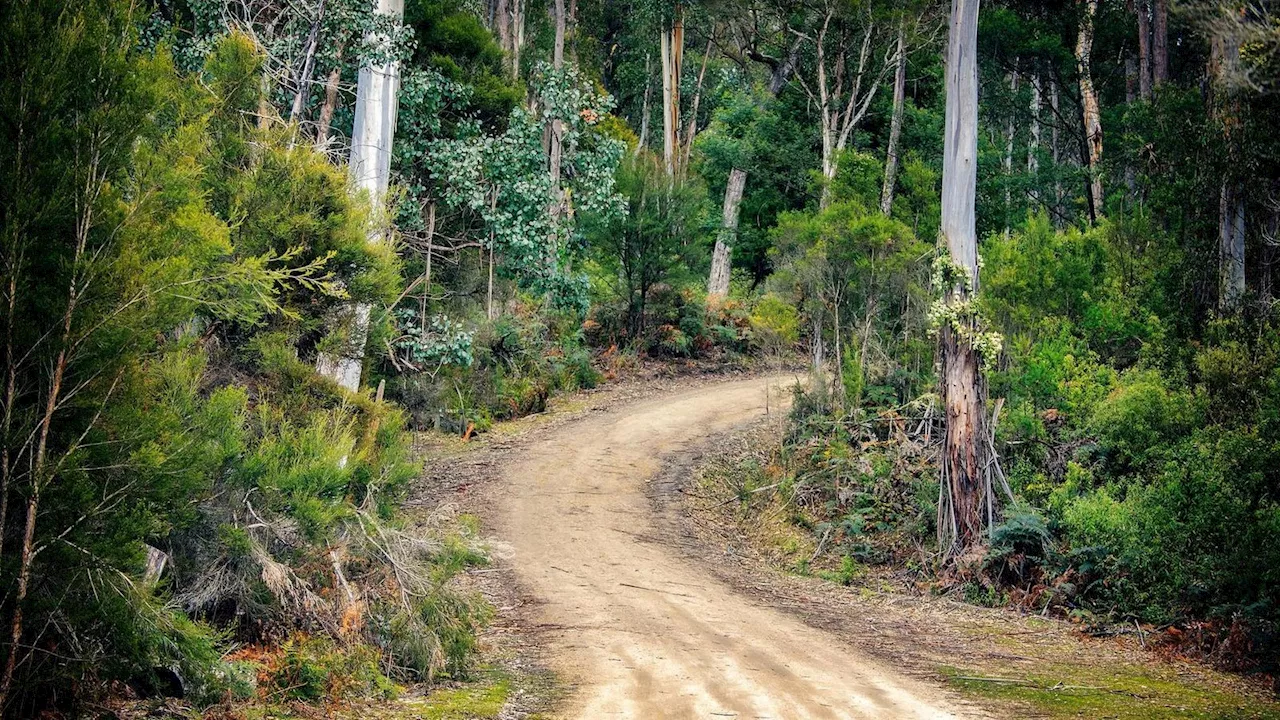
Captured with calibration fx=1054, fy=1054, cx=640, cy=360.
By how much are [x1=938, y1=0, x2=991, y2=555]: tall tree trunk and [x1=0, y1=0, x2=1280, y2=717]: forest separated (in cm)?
5

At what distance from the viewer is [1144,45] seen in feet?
79.8

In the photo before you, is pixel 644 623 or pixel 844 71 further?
pixel 844 71

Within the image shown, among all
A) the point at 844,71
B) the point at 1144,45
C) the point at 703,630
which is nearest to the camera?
the point at 703,630

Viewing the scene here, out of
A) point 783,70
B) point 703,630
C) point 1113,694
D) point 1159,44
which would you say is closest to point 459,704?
point 703,630

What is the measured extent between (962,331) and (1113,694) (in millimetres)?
6151

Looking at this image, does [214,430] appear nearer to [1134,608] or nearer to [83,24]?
[83,24]

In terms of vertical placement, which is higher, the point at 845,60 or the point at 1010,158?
the point at 845,60

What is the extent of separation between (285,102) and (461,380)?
8.02 metres

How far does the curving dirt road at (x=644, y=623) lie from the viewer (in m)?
8.36

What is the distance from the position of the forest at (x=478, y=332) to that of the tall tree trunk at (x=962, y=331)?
50mm

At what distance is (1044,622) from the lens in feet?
39.3

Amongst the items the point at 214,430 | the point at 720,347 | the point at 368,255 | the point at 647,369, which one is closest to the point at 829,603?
the point at 368,255

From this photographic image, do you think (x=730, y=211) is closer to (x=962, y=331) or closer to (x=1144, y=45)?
(x=1144, y=45)

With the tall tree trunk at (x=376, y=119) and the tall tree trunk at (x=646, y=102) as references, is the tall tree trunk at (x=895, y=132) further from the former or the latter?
the tall tree trunk at (x=646, y=102)
